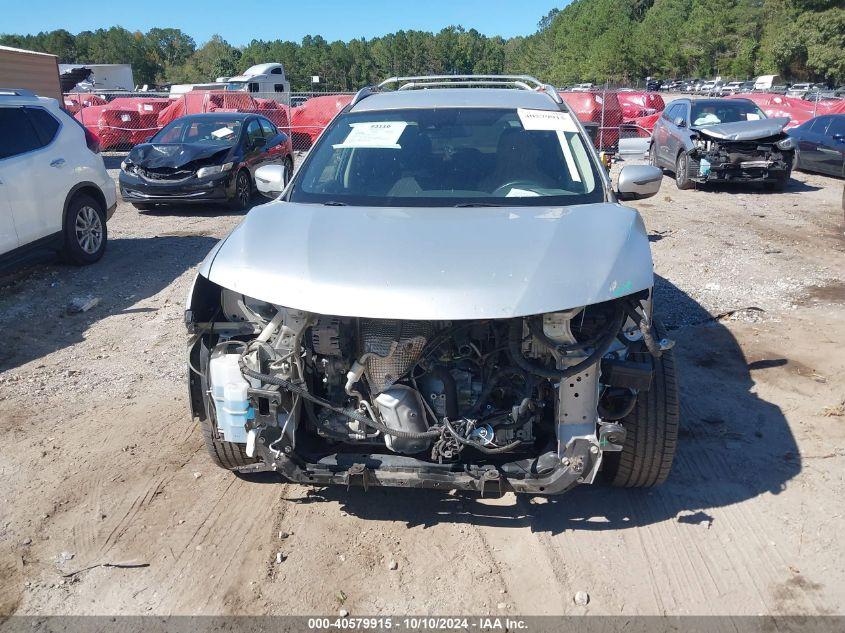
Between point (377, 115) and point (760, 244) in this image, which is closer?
point (377, 115)

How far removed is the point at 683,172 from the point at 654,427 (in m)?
11.4

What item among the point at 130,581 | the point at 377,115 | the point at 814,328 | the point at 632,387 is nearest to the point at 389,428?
the point at 632,387

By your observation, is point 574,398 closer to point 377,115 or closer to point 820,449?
point 820,449

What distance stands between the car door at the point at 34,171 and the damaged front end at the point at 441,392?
4.84m

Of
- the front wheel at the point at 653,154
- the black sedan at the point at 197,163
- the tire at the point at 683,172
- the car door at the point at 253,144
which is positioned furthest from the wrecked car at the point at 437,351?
the front wheel at the point at 653,154

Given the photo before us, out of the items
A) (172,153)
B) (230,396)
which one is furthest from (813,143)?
(230,396)

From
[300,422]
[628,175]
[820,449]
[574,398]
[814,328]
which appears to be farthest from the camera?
[814,328]

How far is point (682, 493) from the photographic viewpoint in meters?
3.68

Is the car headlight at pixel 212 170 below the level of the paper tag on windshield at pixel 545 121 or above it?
below

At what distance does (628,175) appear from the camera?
451 cm

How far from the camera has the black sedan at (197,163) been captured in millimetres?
11008

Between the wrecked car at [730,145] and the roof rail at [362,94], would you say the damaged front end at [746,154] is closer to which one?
the wrecked car at [730,145]

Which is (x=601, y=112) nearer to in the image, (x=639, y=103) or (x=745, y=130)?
(x=639, y=103)

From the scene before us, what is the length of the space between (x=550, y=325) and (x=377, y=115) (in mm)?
2343
